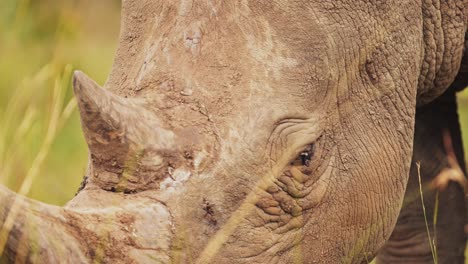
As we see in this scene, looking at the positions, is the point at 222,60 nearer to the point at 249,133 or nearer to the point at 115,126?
the point at 249,133

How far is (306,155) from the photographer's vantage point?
161 inches

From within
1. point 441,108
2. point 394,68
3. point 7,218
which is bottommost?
point 7,218

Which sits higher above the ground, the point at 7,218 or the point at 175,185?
the point at 175,185

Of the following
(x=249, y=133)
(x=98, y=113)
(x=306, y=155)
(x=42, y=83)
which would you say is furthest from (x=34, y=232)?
(x=42, y=83)

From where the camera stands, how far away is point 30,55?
6.47 metres

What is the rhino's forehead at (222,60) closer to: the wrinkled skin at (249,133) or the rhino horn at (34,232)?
the wrinkled skin at (249,133)

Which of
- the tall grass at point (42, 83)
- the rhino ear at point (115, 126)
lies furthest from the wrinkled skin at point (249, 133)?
the tall grass at point (42, 83)

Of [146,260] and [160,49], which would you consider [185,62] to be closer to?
[160,49]

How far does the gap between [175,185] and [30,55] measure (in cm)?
298

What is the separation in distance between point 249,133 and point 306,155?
281 millimetres

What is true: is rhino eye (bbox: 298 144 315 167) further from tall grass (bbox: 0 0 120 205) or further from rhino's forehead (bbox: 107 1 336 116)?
tall grass (bbox: 0 0 120 205)

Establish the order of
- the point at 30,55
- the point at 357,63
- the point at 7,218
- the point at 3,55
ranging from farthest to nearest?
1. the point at 30,55
2. the point at 3,55
3. the point at 357,63
4. the point at 7,218

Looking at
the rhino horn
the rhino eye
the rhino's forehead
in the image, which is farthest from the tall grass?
the rhino eye

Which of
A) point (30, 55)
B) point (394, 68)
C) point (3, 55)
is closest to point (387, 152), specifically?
point (394, 68)
